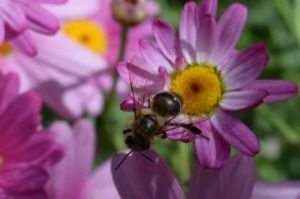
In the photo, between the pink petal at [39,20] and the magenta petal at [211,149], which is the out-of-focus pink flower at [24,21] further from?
the magenta petal at [211,149]

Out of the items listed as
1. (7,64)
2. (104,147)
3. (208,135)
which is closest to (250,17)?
(104,147)

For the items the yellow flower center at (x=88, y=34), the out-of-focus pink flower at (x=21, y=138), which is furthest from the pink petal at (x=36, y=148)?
the yellow flower center at (x=88, y=34)

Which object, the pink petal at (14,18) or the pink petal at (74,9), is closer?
the pink petal at (14,18)

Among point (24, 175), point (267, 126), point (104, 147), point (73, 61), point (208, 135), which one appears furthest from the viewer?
point (267, 126)

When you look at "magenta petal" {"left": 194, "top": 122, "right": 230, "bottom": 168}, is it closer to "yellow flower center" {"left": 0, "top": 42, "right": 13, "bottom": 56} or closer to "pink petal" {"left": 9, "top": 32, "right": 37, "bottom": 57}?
"pink petal" {"left": 9, "top": 32, "right": 37, "bottom": 57}

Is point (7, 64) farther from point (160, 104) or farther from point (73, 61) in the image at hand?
point (160, 104)

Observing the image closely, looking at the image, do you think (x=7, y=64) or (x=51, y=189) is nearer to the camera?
(x=51, y=189)

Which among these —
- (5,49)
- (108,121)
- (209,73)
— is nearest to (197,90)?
(209,73)
